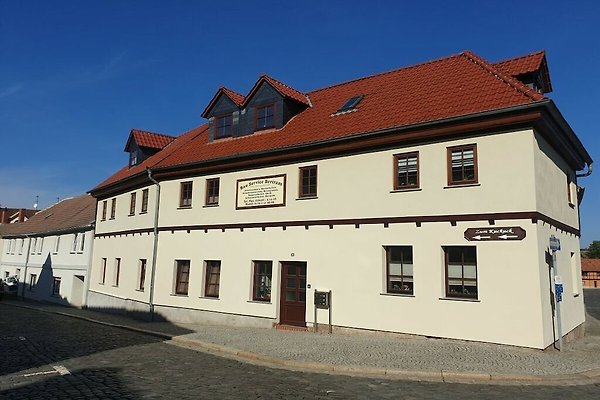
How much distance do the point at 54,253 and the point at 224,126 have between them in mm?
21012

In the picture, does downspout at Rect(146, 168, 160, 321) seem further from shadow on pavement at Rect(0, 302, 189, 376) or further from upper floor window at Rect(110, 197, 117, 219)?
upper floor window at Rect(110, 197, 117, 219)

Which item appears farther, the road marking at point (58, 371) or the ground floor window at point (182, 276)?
the ground floor window at point (182, 276)

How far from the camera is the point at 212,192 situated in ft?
61.0

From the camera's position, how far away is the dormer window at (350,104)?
1659 cm

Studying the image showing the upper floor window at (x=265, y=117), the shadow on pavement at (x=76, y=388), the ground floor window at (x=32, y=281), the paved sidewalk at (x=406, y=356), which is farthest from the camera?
the ground floor window at (x=32, y=281)

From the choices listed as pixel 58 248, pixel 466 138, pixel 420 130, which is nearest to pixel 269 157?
pixel 420 130

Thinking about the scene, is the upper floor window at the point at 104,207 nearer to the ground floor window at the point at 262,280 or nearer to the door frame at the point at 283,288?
the ground floor window at the point at 262,280

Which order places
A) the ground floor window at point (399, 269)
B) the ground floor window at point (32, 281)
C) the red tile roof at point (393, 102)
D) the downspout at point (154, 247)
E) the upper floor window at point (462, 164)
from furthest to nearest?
the ground floor window at point (32, 281) < the downspout at point (154, 247) < the ground floor window at point (399, 269) < the red tile roof at point (393, 102) < the upper floor window at point (462, 164)

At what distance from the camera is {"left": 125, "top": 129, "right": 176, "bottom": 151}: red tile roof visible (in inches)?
991

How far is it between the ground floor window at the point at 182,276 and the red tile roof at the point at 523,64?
13.8m

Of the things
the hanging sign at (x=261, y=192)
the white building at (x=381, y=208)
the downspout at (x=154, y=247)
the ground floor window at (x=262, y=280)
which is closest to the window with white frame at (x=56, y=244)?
the white building at (x=381, y=208)

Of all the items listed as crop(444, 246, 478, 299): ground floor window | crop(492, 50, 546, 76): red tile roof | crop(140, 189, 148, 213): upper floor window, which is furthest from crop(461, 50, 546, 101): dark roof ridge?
crop(140, 189, 148, 213): upper floor window

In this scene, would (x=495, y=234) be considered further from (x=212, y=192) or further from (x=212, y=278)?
(x=212, y=192)

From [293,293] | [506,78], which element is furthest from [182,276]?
[506,78]
